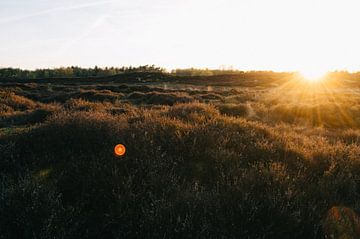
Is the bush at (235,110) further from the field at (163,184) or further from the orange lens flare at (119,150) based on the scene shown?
the orange lens flare at (119,150)

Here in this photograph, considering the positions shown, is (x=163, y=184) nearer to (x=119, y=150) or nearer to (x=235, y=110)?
(x=119, y=150)

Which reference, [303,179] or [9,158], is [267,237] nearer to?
[303,179]

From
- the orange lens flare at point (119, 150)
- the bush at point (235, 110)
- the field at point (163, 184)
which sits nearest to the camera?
the field at point (163, 184)

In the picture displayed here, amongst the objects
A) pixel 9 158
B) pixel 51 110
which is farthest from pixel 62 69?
pixel 9 158

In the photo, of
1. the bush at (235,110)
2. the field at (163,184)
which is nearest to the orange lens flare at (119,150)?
the field at (163,184)

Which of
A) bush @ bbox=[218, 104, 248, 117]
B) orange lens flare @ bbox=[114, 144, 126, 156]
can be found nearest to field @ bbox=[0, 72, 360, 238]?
orange lens flare @ bbox=[114, 144, 126, 156]

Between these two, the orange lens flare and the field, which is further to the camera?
the orange lens flare

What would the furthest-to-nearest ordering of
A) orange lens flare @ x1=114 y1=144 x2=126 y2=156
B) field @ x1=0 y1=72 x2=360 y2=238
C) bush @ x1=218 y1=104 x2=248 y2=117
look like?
bush @ x1=218 y1=104 x2=248 y2=117
orange lens flare @ x1=114 y1=144 x2=126 y2=156
field @ x1=0 y1=72 x2=360 y2=238

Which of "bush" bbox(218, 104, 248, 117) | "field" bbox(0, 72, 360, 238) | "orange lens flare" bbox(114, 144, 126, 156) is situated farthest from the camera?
"bush" bbox(218, 104, 248, 117)

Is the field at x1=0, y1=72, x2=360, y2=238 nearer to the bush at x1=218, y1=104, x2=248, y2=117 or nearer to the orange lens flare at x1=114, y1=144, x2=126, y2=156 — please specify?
the orange lens flare at x1=114, y1=144, x2=126, y2=156

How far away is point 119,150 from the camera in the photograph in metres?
5.48

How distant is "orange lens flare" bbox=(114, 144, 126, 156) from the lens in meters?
5.35

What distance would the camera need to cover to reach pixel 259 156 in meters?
6.09

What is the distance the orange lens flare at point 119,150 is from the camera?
17.5ft
